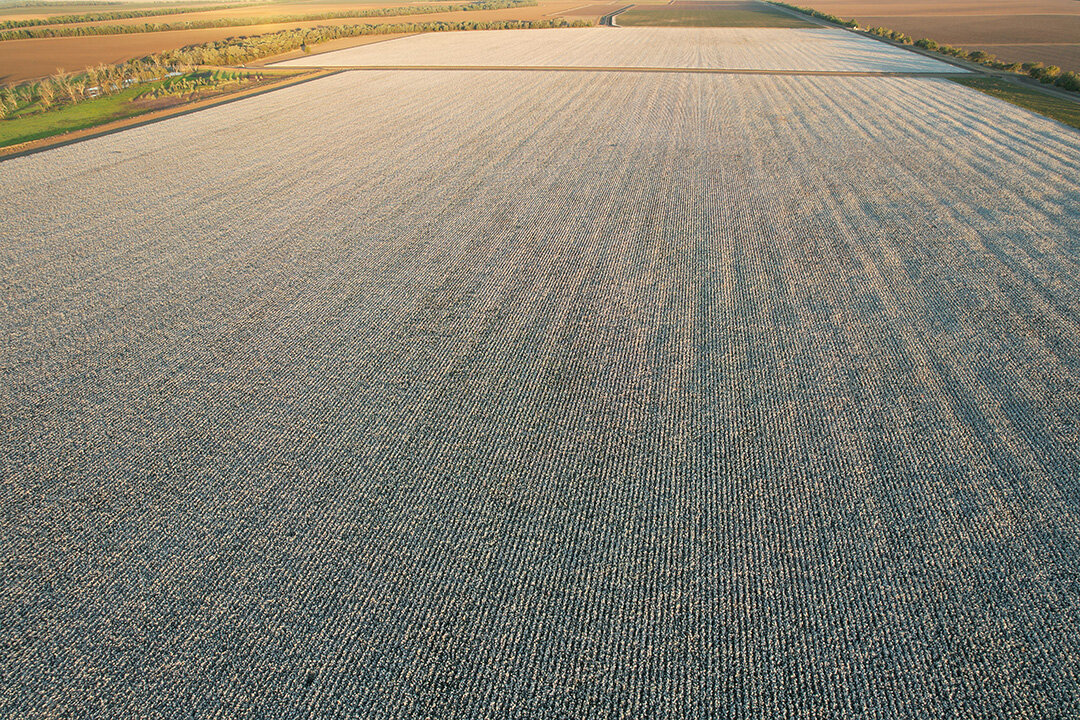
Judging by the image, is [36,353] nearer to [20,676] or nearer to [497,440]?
[20,676]

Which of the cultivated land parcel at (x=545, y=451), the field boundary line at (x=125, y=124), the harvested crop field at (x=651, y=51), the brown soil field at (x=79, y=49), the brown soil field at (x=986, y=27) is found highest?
the brown soil field at (x=986, y=27)

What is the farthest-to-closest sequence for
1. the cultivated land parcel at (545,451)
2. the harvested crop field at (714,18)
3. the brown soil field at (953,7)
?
the brown soil field at (953,7)
the harvested crop field at (714,18)
the cultivated land parcel at (545,451)

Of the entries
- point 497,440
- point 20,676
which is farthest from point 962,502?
point 20,676

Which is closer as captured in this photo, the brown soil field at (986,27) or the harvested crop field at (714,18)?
the brown soil field at (986,27)

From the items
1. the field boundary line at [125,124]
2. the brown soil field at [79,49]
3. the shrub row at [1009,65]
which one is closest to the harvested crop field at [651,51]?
the shrub row at [1009,65]

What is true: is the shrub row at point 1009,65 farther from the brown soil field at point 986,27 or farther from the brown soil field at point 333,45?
the brown soil field at point 333,45

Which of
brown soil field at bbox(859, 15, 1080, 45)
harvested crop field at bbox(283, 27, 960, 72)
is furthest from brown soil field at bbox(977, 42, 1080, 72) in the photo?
harvested crop field at bbox(283, 27, 960, 72)

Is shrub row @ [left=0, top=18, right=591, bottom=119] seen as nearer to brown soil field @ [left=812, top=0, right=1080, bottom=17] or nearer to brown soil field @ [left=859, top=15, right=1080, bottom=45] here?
brown soil field @ [left=859, top=15, right=1080, bottom=45]

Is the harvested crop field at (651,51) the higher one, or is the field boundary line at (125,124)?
the harvested crop field at (651,51)
